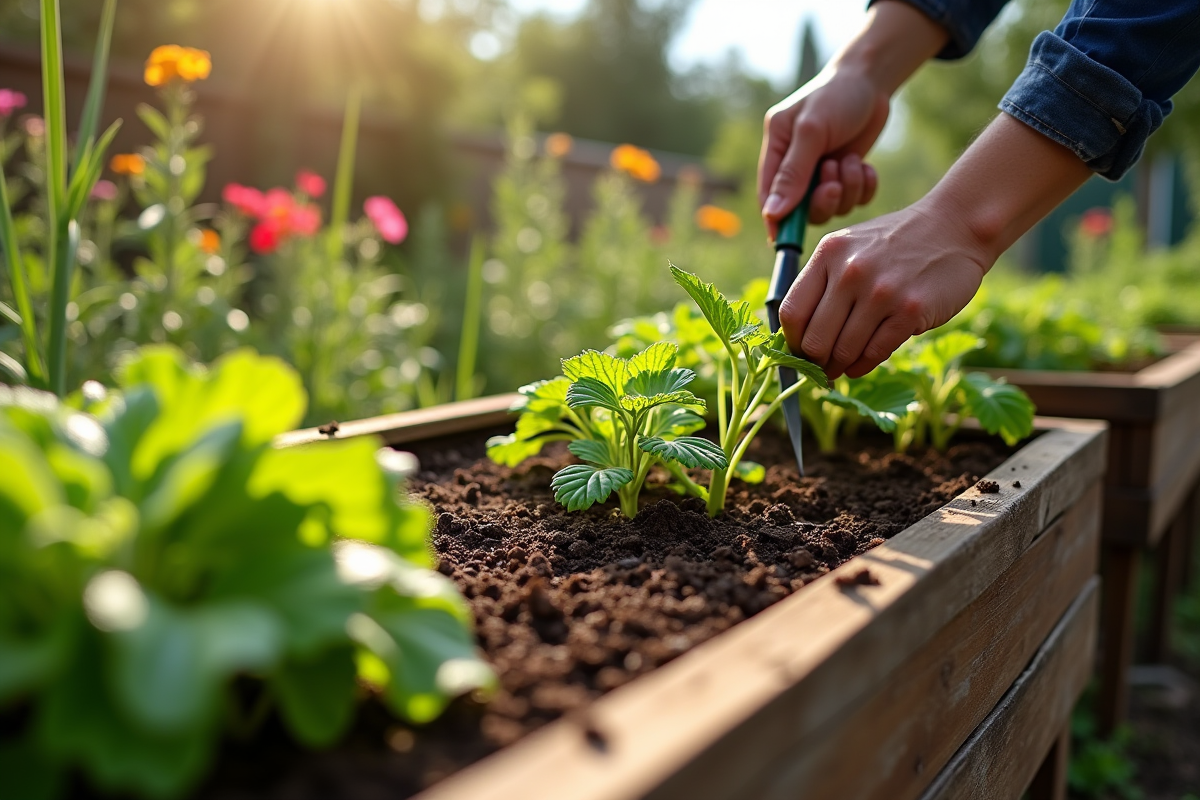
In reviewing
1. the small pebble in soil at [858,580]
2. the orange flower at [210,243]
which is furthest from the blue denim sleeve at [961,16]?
the orange flower at [210,243]

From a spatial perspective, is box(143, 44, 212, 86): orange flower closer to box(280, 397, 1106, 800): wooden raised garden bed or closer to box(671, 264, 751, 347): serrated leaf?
box(280, 397, 1106, 800): wooden raised garden bed

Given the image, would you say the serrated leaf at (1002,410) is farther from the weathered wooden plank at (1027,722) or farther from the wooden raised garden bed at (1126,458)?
the wooden raised garden bed at (1126,458)

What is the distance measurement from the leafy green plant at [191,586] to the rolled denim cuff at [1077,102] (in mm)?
1013

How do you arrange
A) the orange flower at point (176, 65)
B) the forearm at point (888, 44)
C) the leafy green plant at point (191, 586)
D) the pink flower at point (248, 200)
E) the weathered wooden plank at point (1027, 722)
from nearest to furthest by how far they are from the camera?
the leafy green plant at point (191, 586) → the weathered wooden plank at point (1027, 722) → the forearm at point (888, 44) → the orange flower at point (176, 65) → the pink flower at point (248, 200)

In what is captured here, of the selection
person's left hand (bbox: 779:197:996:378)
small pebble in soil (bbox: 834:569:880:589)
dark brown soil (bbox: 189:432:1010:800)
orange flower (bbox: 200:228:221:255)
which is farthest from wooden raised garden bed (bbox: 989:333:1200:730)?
orange flower (bbox: 200:228:221:255)

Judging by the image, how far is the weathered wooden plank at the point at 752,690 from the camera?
1.59 feet

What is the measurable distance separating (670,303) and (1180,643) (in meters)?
2.83

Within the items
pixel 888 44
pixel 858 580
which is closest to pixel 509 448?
pixel 858 580

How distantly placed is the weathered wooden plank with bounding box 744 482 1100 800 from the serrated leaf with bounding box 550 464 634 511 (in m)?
0.42

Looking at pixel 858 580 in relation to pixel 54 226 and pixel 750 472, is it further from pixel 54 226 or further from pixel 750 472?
pixel 54 226

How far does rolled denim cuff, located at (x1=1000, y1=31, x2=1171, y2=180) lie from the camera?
3.67 feet

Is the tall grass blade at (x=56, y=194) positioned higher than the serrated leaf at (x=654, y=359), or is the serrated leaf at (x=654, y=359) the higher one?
the tall grass blade at (x=56, y=194)

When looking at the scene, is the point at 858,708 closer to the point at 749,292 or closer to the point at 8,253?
the point at 749,292

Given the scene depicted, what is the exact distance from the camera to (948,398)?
66.7 inches
